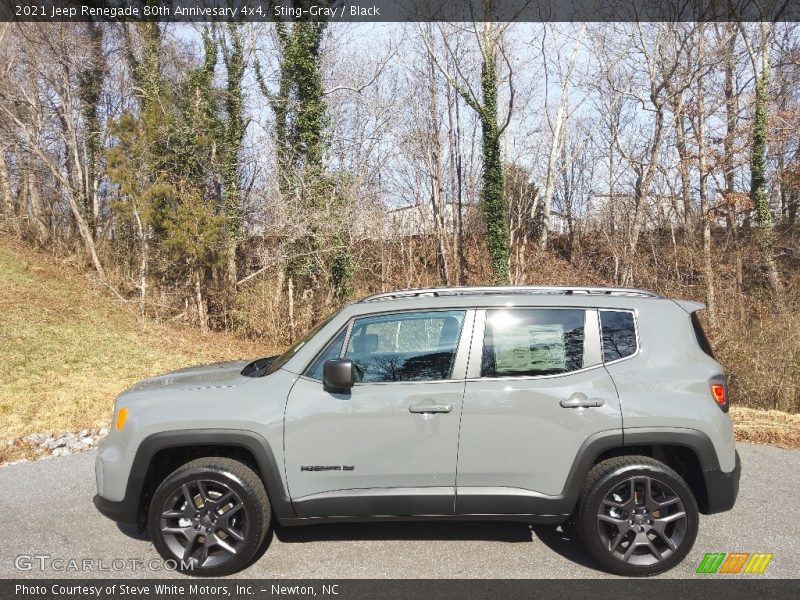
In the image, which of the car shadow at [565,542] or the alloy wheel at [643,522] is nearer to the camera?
the alloy wheel at [643,522]

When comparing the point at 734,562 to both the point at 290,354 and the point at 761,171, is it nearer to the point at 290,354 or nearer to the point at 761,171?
the point at 290,354

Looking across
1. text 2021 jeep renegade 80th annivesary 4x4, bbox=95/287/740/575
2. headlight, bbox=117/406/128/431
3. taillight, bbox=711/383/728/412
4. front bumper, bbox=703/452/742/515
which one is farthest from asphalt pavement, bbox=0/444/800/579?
taillight, bbox=711/383/728/412

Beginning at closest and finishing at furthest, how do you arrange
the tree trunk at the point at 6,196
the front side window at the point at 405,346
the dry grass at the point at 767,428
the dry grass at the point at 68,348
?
1. the front side window at the point at 405,346
2. the dry grass at the point at 767,428
3. the dry grass at the point at 68,348
4. the tree trunk at the point at 6,196

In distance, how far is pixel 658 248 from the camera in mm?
24594

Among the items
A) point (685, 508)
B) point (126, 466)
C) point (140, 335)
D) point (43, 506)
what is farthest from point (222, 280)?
point (685, 508)

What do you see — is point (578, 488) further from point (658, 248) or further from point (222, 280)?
point (658, 248)

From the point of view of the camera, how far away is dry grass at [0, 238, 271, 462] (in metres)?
8.03

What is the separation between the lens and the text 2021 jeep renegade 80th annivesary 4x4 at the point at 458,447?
11.1ft

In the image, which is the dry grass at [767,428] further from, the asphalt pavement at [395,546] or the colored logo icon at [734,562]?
the colored logo icon at [734,562]

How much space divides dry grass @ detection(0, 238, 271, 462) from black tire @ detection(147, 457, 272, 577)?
388 centimetres

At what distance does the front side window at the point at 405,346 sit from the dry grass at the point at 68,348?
4.98m

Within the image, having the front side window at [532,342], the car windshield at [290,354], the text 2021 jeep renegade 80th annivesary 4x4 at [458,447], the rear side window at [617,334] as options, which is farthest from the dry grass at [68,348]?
the rear side window at [617,334]

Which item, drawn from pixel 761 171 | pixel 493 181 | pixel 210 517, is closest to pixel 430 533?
pixel 210 517

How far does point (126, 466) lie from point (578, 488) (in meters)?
2.84
